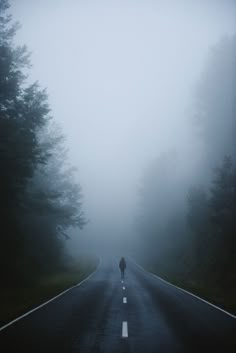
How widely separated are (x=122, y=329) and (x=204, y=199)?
90.0 ft

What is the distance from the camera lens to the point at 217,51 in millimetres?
56562

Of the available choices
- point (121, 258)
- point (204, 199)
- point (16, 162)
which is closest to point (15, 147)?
point (16, 162)

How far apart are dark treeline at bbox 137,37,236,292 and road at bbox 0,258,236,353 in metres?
12.3

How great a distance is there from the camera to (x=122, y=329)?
1056 centimetres

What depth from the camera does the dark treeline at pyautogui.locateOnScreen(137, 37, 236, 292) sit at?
2711 cm

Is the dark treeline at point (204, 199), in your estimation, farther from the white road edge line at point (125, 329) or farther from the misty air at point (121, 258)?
the white road edge line at point (125, 329)

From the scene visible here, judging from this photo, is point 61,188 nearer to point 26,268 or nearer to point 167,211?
point 26,268

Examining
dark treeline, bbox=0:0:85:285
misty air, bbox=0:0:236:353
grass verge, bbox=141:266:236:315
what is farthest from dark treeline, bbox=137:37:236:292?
dark treeline, bbox=0:0:85:285

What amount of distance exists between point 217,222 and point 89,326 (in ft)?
61.0

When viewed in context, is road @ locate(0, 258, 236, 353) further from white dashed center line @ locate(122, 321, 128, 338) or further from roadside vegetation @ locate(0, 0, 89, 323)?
roadside vegetation @ locate(0, 0, 89, 323)

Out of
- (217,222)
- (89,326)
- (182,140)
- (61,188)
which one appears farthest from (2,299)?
(182,140)

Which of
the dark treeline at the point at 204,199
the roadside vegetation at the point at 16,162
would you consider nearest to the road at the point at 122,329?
the roadside vegetation at the point at 16,162

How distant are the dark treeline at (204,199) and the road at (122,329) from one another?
12.3 metres

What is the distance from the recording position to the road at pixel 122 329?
834 centimetres
